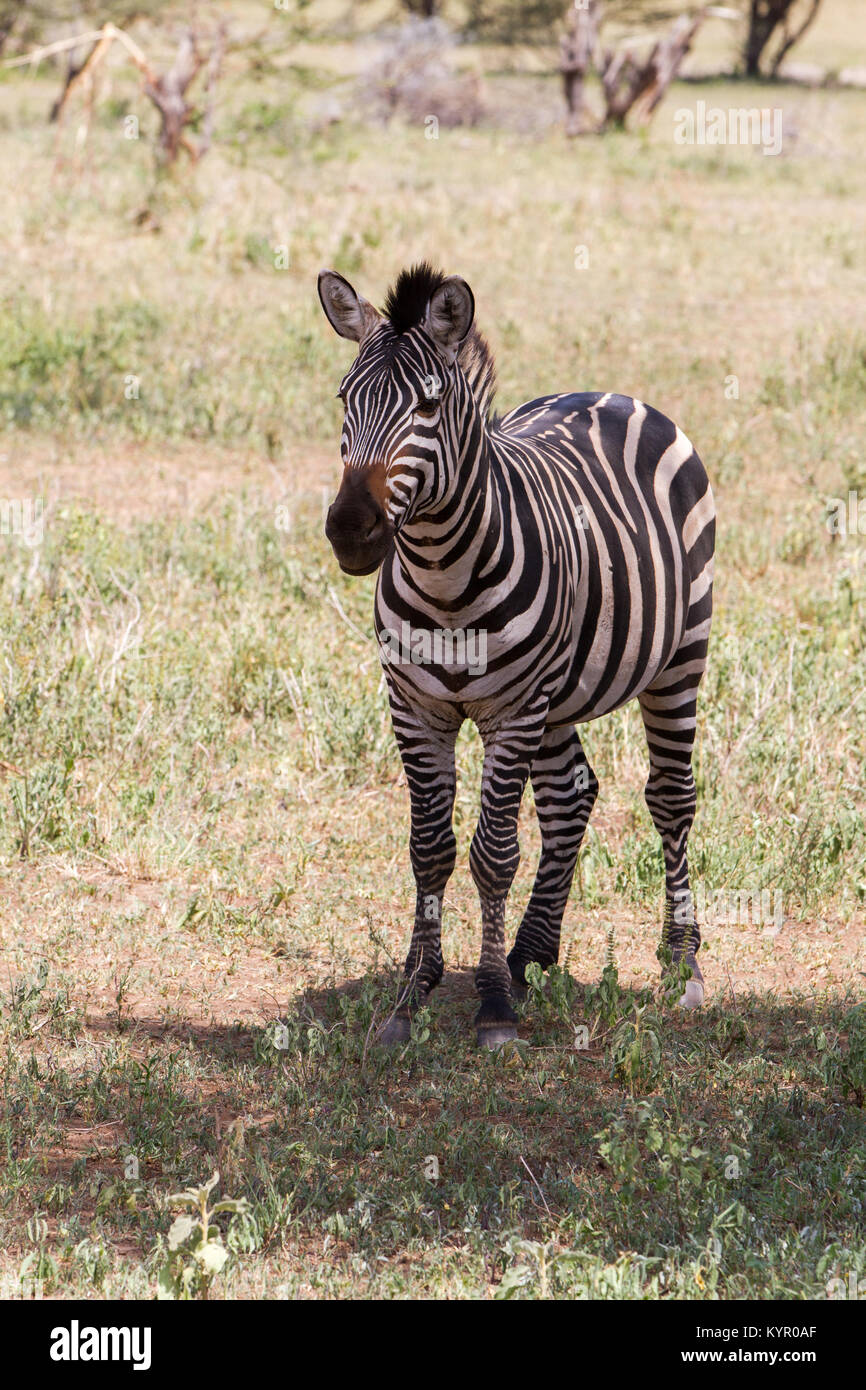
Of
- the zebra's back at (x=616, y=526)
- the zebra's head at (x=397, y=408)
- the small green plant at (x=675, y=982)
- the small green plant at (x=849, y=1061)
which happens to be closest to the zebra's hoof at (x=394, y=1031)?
the small green plant at (x=675, y=982)

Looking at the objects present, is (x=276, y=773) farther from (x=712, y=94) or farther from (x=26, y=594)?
(x=712, y=94)

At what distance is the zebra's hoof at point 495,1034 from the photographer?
4.90 meters

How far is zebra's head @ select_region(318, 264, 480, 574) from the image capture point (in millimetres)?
4027

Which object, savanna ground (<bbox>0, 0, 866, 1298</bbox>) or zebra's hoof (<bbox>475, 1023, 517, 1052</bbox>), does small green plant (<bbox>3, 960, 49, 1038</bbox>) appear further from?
zebra's hoof (<bbox>475, 1023, 517, 1052</bbox>)

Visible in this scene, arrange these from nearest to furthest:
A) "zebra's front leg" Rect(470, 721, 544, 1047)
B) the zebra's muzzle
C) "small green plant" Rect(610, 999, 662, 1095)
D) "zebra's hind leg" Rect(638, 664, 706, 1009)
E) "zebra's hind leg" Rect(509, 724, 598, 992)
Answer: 1. the zebra's muzzle
2. "small green plant" Rect(610, 999, 662, 1095)
3. "zebra's front leg" Rect(470, 721, 544, 1047)
4. "zebra's hind leg" Rect(509, 724, 598, 992)
5. "zebra's hind leg" Rect(638, 664, 706, 1009)

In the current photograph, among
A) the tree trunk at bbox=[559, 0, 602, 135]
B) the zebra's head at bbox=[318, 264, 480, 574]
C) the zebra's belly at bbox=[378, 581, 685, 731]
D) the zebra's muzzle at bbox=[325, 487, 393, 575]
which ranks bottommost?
the zebra's belly at bbox=[378, 581, 685, 731]

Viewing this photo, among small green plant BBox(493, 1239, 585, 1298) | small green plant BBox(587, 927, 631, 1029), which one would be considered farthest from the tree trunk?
small green plant BBox(493, 1239, 585, 1298)

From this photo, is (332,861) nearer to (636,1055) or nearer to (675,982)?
(675,982)

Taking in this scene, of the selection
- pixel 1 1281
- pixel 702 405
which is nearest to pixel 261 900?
pixel 1 1281

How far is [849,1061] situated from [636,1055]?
2.27ft

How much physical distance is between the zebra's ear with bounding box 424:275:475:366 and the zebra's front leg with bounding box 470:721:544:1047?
1173 mm

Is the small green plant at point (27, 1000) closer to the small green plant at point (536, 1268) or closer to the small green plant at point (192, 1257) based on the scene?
the small green plant at point (192, 1257)

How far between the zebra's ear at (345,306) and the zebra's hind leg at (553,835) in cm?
167

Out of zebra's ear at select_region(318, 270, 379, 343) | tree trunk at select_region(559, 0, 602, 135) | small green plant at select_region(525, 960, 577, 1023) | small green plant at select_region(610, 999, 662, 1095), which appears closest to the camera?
zebra's ear at select_region(318, 270, 379, 343)
